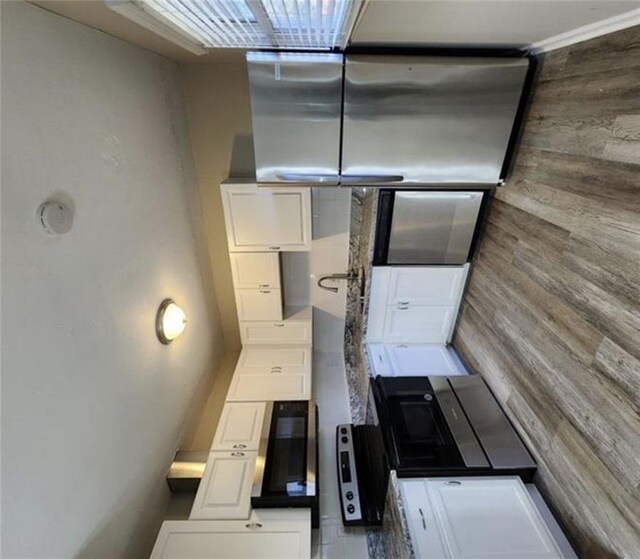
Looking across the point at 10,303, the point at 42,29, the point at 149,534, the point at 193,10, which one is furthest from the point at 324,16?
the point at 149,534

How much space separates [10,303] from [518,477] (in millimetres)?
1926

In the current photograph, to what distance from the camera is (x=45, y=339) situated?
1.06 metres

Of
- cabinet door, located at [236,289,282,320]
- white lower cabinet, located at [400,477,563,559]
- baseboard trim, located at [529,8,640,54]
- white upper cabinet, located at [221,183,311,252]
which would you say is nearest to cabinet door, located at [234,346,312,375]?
cabinet door, located at [236,289,282,320]

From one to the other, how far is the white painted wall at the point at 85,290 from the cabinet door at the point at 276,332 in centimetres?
76

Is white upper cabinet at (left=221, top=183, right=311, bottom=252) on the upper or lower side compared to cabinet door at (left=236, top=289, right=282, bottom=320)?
upper

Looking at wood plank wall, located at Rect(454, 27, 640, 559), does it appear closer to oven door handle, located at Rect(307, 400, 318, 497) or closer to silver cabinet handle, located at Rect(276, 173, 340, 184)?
silver cabinet handle, located at Rect(276, 173, 340, 184)

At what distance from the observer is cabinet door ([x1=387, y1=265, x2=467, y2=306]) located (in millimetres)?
1974

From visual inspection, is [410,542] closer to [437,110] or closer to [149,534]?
[149,534]

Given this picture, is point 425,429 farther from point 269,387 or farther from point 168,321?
point 168,321

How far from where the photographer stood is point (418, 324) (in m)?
2.17

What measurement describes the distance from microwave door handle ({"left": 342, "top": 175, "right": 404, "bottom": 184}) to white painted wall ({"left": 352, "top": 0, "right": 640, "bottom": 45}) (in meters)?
0.54

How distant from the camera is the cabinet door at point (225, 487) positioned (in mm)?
1628

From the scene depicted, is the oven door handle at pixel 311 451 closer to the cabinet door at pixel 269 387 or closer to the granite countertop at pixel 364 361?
the cabinet door at pixel 269 387

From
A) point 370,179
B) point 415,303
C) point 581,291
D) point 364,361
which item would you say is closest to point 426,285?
point 415,303
